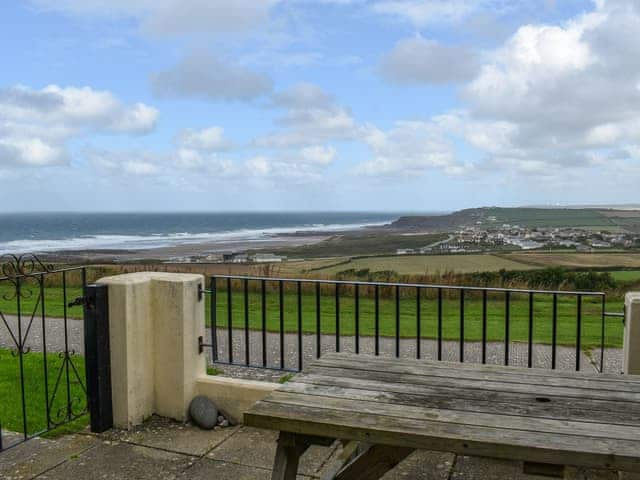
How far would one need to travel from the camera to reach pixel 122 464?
4176 mm

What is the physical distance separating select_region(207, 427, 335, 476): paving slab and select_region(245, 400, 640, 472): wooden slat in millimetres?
1607

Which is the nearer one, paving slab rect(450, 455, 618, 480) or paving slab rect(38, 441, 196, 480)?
paving slab rect(450, 455, 618, 480)

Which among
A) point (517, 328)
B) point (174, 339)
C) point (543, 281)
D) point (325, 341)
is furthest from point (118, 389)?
point (543, 281)

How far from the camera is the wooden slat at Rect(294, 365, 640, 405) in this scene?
9.43 ft

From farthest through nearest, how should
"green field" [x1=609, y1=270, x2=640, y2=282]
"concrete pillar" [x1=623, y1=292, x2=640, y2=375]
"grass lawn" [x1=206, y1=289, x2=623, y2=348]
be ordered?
"green field" [x1=609, y1=270, x2=640, y2=282] → "grass lawn" [x1=206, y1=289, x2=623, y2=348] → "concrete pillar" [x1=623, y1=292, x2=640, y2=375]

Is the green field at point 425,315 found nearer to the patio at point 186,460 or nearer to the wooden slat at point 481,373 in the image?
the patio at point 186,460

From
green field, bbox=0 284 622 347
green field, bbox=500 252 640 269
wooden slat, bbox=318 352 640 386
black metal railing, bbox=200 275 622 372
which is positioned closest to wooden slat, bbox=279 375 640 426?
wooden slat, bbox=318 352 640 386

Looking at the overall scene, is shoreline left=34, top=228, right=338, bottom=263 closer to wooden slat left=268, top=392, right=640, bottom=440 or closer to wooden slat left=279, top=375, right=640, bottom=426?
wooden slat left=279, top=375, right=640, bottom=426

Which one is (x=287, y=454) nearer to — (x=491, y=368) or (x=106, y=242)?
(x=491, y=368)

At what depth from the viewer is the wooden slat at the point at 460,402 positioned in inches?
103

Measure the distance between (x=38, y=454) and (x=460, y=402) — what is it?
3.36 metres

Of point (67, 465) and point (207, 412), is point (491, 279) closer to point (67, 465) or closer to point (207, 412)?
point (207, 412)

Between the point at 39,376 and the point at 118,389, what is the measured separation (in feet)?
8.92

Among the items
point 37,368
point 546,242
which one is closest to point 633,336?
point 37,368
